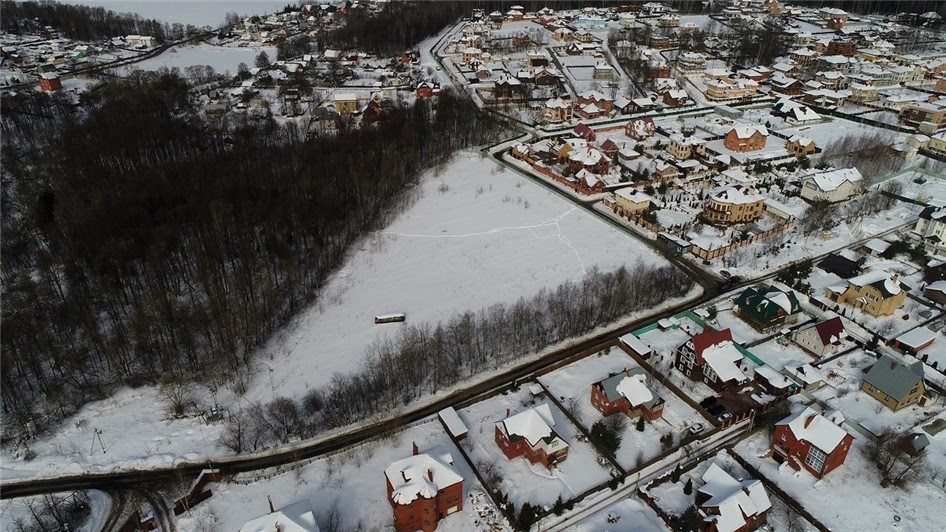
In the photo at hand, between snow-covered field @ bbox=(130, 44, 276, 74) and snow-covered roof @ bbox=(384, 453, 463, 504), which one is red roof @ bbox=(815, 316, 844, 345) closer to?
snow-covered roof @ bbox=(384, 453, 463, 504)

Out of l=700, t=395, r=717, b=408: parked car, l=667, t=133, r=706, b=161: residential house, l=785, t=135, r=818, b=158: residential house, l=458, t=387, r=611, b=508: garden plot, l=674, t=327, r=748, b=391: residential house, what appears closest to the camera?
l=458, t=387, r=611, b=508: garden plot

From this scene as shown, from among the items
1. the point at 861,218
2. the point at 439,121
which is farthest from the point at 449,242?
the point at 861,218

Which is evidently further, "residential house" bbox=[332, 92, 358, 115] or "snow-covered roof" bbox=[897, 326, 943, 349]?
"residential house" bbox=[332, 92, 358, 115]

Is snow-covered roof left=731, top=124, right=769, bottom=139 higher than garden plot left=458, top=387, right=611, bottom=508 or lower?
higher

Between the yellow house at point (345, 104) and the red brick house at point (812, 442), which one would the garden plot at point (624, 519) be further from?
the yellow house at point (345, 104)

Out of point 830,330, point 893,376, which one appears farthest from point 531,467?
point 830,330

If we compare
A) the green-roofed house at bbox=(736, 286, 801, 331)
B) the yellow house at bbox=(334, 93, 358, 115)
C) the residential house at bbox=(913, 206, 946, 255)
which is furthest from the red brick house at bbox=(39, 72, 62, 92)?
the residential house at bbox=(913, 206, 946, 255)
